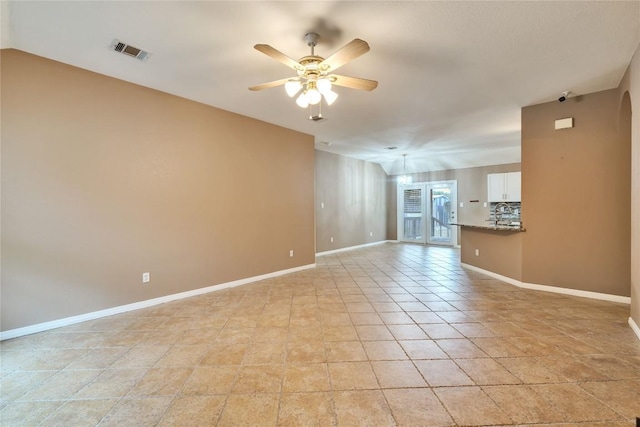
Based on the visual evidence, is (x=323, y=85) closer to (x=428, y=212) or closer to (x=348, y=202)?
(x=348, y=202)

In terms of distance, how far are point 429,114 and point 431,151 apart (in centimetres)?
319

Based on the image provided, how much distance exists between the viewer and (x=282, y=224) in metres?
5.17

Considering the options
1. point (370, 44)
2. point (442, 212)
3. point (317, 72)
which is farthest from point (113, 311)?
point (442, 212)

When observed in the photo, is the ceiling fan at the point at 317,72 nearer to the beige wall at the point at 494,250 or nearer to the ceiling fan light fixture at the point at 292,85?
the ceiling fan light fixture at the point at 292,85

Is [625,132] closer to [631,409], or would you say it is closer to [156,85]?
[631,409]

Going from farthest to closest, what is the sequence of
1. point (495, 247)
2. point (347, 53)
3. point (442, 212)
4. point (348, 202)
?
point (442, 212) → point (348, 202) → point (495, 247) → point (347, 53)

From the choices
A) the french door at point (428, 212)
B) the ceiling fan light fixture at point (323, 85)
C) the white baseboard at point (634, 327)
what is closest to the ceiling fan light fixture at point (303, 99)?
the ceiling fan light fixture at point (323, 85)

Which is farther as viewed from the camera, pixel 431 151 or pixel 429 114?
pixel 431 151

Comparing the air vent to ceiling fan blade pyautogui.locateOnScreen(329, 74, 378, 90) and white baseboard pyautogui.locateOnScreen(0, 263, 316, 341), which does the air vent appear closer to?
ceiling fan blade pyautogui.locateOnScreen(329, 74, 378, 90)

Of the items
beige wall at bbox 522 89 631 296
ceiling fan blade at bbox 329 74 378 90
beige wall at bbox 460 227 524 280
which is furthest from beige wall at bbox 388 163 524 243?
ceiling fan blade at bbox 329 74 378 90

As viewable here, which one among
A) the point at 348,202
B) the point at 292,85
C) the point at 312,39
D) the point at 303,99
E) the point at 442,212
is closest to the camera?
the point at 312,39

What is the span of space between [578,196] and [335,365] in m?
4.08

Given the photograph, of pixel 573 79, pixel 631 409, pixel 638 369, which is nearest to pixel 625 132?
pixel 573 79

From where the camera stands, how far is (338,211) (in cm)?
771
